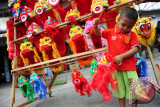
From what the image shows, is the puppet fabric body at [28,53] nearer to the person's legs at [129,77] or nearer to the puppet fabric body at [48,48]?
the puppet fabric body at [48,48]

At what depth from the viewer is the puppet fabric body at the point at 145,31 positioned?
4.23ft

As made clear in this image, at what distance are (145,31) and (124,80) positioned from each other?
58cm

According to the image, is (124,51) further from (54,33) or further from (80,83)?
(54,33)

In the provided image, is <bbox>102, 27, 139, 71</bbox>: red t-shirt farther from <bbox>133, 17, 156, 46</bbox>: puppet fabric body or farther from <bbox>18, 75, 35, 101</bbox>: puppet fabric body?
<bbox>18, 75, 35, 101</bbox>: puppet fabric body

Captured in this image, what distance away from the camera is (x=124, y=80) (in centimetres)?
124

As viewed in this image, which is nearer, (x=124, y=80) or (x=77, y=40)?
(x=124, y=80)

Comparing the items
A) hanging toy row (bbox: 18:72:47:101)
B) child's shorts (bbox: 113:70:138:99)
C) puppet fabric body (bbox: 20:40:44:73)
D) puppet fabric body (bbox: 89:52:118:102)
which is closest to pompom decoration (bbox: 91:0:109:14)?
puppet fabric body (bbox: 89:52:118:102)

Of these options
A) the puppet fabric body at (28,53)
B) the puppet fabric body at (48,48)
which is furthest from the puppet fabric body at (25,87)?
the puppet fabric body at (48,48)

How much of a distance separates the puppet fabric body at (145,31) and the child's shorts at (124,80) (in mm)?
404

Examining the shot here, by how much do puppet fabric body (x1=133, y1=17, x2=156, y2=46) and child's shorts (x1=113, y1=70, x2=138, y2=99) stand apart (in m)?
0.40

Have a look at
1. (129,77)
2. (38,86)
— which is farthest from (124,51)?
(38,86)

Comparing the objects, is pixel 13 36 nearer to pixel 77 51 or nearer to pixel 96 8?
pixel 77 51

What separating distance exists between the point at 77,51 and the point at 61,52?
37cm

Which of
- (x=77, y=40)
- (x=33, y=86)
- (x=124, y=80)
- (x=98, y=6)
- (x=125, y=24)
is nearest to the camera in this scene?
(x=125, y=24)
